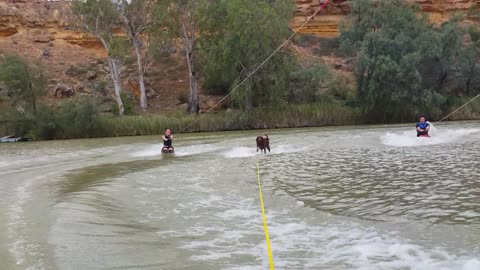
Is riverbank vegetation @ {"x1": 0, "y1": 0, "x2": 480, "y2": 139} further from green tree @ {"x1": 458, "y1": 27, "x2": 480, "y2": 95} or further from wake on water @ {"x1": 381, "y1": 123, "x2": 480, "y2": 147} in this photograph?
wake on water @ {"x1": 381, "y1": 123, "x2": 480, "y2": 147}

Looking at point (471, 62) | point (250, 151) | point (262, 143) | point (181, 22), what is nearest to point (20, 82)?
point (181, 22)

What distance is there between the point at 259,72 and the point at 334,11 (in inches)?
1140

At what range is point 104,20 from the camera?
42.2 metres

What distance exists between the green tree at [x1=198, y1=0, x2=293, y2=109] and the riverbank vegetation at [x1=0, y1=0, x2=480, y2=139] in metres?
0.08

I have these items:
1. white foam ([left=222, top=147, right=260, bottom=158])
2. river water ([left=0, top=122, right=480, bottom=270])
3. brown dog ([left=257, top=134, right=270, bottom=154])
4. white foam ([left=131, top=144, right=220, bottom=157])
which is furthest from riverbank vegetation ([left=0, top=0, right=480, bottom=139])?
river water ([left=0, top=122, right=480, bottom=270])

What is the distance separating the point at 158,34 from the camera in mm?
42406

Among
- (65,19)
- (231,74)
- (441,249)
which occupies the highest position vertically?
(65,19)

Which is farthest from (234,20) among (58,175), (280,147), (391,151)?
(58,175)

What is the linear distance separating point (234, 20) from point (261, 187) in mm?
29448

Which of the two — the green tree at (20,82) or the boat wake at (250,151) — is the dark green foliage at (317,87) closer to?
the green tree at (20,82)

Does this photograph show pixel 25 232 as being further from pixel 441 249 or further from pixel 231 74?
pixel 231 74

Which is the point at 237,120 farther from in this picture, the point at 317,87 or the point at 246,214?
the point at 246,214

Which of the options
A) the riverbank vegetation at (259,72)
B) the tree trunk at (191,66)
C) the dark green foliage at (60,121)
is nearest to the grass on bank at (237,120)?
the riverbank vegetation at (259,72)

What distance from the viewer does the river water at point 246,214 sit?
22.2 ft
